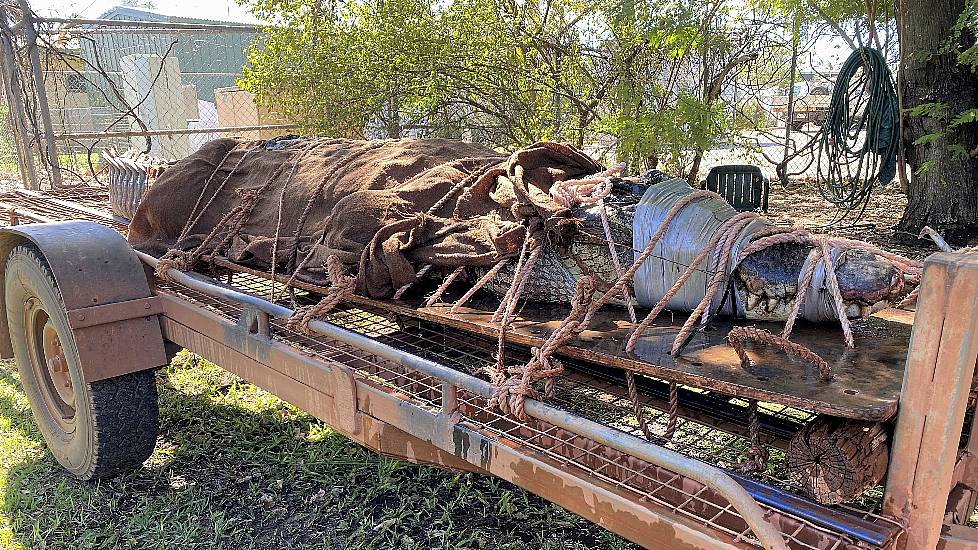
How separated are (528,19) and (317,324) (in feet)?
21.6

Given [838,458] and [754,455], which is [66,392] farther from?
[838,458]

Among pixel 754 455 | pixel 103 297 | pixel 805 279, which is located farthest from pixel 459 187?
pixel 103 297

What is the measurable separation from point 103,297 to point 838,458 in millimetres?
2969

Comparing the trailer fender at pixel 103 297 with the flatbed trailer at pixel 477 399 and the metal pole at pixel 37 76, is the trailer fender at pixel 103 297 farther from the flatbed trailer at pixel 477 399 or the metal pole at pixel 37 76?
the metal pole at pixel 37 76

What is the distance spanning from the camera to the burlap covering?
8.42ft

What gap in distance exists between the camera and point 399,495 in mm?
3338

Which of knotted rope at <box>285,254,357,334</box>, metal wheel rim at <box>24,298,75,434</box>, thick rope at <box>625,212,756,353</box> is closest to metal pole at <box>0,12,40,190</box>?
metal wheel rim at <box>24,298,75,434</box>

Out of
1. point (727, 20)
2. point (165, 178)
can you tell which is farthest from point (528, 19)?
point (165, 178)

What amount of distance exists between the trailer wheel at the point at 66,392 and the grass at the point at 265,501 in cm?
18

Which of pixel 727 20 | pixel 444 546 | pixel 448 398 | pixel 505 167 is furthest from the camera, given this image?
pixel 727 20

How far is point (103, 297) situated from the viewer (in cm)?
318

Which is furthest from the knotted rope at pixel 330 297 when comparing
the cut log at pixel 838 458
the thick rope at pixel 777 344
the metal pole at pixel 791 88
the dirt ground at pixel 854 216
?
the metal pole at pixel 791 88

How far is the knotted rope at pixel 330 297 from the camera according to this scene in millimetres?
2475

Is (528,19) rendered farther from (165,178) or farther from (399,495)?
(399,495)
